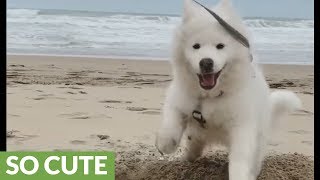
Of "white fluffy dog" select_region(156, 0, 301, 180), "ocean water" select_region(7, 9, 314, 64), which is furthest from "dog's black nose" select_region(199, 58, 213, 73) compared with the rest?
"ocean water" select_region(7, 9, 314, 64)

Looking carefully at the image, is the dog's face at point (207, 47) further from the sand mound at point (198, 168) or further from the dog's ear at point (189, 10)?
the sand mound at point (198, 168)

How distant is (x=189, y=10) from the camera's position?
3287 mm

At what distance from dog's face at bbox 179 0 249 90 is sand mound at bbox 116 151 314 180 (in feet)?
2.87

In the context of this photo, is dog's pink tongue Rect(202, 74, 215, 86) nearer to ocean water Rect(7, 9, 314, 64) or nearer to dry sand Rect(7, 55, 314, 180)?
dry sand Rect(7, 55, 314, 180)

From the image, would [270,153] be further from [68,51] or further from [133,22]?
[133,22]

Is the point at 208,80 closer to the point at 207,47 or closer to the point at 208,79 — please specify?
the point at 208,79

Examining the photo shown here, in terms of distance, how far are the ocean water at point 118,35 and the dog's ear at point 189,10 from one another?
5916mm

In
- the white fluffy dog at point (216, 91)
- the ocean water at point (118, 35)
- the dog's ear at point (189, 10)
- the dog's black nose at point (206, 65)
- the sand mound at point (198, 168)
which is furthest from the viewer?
the ocean water at point (118, 35)

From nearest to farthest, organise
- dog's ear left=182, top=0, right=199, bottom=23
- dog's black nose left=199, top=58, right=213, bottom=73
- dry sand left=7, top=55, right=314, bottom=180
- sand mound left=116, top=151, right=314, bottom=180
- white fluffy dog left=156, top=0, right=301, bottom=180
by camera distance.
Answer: dog's black nose left=199, top=58, right=213, bottom=73, white fluffy dog left=156, top=0, right=301, bottom=180, dog's ear left=182, top=0, right=199, bottom=23, sand mound left=116, top=151, right=314, bottom=180, dry sand left=7, top=55, right=314, bottom=180

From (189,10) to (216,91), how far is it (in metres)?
0.50

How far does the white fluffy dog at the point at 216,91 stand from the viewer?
3182 mm

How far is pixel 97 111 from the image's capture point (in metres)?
5.95

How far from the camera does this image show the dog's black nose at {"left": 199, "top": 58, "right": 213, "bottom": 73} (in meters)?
3.07

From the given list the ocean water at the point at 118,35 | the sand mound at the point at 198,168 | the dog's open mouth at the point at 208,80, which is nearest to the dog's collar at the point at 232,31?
the dog's open mouth at the point at 208,80
